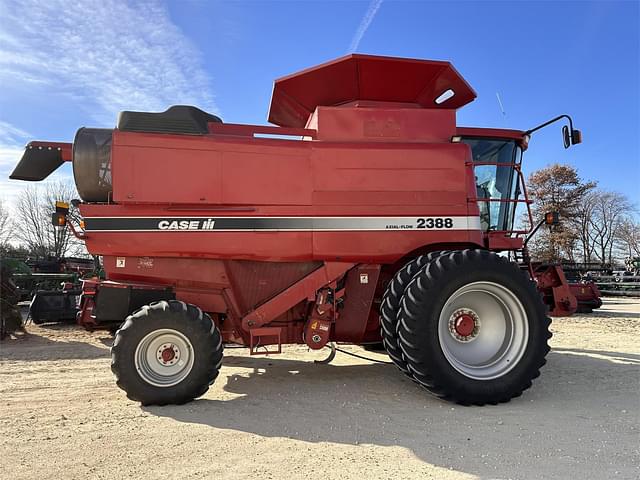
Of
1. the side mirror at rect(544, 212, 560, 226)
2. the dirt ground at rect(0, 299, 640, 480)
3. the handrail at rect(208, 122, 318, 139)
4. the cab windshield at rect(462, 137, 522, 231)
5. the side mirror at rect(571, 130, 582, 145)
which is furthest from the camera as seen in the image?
the side mirror at rect(544, 212, 560, 226)

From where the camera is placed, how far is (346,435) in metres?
3.54

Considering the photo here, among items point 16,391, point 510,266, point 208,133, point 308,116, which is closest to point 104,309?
point 16,391

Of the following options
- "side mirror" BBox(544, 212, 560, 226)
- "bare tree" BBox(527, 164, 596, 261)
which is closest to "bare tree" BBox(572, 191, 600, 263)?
"bare tree" BBox(527, 164, 596, 261)

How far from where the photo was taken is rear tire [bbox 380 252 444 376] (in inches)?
178

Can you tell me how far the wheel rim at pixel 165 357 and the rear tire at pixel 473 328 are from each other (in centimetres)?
209

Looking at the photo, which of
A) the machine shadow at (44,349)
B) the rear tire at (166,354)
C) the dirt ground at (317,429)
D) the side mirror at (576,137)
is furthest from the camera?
the machine shadow at (44,349)

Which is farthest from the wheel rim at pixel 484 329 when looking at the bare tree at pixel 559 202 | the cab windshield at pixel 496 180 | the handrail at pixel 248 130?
the bare tree at pixel 559 202

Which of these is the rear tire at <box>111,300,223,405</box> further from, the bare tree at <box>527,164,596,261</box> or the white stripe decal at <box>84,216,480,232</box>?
the bare tree at <box>527,164,596,261</box>

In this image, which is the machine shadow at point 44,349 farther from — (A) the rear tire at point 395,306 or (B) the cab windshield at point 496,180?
(B) the cab windshield at point 496,180

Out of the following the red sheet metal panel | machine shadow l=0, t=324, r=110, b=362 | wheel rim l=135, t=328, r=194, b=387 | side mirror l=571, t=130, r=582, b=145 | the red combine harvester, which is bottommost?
machine shadow l=0, t=324, r=110, b=362

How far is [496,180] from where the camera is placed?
5699 millimetres

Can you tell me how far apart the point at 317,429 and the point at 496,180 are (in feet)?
12.5

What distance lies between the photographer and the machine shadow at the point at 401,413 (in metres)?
3.26

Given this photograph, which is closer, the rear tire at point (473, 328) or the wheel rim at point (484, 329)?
the rear tire at point (473, 328)
